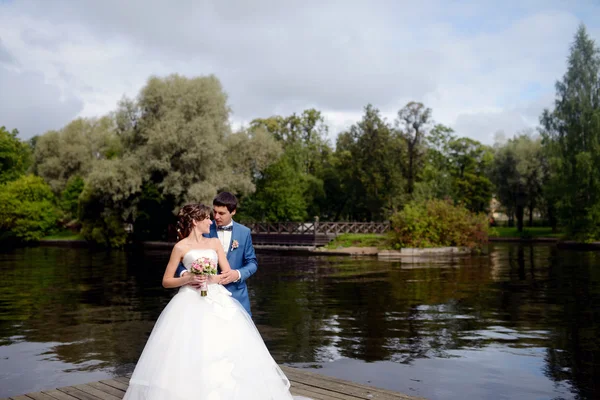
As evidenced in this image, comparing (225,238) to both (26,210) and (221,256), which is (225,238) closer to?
(221,256)

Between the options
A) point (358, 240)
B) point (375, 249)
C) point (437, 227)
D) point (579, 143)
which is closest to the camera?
point (437, 227)

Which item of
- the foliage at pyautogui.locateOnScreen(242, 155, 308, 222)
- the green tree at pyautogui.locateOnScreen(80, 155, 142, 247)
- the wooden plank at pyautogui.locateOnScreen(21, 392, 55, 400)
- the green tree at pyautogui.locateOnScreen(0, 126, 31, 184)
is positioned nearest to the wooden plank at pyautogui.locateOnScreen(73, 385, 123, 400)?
the wooden plank at pyautogui.locateOnScreen(21, 392, 55, 400)

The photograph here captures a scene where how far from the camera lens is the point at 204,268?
5.35 metres

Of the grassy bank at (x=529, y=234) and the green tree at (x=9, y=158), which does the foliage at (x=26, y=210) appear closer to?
the green tree at (x=9, y=158)

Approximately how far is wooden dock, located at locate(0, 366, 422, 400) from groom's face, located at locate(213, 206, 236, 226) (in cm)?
199

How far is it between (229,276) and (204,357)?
76 cm

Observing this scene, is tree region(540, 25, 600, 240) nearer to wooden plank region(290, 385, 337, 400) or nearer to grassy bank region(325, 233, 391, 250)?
grassy bank region(325, 233, 391, 250)

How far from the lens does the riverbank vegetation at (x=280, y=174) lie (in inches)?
1928

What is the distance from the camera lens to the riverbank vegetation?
49.0 metres

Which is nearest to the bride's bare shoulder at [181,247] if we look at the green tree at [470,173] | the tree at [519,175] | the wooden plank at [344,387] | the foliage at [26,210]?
the wooden plank at [344,387]

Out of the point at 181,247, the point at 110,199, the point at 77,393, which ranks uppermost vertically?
the point at 110,199

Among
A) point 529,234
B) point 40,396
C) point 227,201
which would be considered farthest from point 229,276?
point 529,234

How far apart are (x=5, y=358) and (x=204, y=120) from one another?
4064 cm

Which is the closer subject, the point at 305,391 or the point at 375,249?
the point at 305,391
